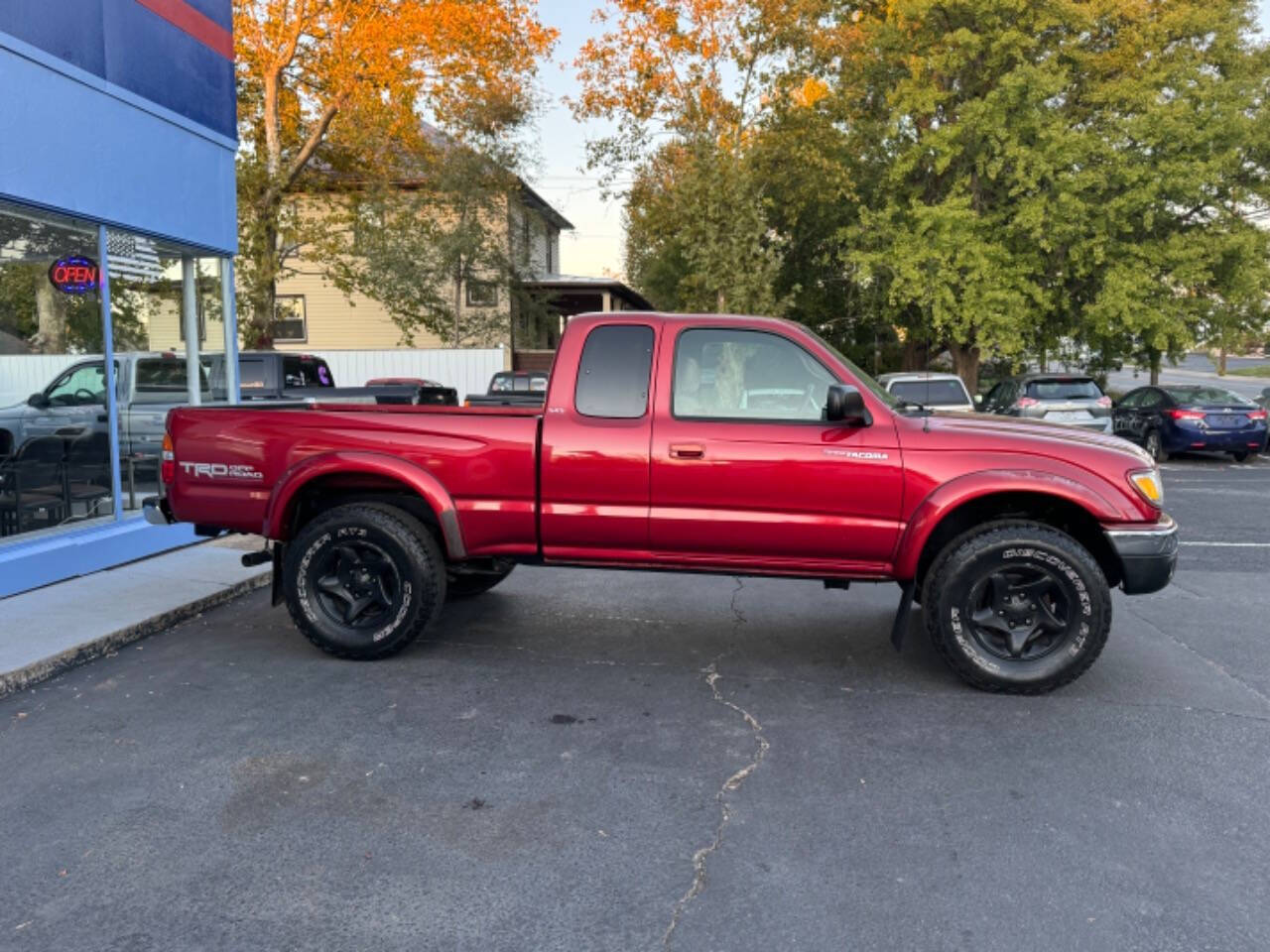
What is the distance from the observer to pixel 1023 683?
4.95 m

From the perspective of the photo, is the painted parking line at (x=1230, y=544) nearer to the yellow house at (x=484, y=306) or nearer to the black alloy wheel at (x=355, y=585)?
the black alloy wheel at (x=355, y=585)

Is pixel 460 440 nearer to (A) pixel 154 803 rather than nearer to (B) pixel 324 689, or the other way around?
(B) pixel 324 689

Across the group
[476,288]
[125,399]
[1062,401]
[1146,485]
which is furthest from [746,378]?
[476,288]

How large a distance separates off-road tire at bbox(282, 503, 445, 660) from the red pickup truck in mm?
13

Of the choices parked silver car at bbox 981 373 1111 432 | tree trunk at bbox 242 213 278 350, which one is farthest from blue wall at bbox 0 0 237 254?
tree trunk at bbox 242 213 278 350

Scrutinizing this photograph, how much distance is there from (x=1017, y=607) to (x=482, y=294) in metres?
24.6

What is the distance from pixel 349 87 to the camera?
22438 millimetres

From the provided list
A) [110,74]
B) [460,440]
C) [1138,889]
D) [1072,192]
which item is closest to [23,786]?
[460,440]

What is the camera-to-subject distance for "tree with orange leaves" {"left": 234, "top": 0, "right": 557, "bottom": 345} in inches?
874

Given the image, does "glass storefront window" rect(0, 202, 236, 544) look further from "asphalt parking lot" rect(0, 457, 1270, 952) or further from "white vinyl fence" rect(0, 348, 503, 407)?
"white vinyl fence" rect(0, 348, 503, 407)

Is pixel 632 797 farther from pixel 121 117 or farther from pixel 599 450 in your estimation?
pixel 121 117

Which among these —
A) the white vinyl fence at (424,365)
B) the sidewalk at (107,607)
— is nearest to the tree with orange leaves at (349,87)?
the white vinyl fence at (424,365)

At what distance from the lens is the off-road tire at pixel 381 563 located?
212 inches

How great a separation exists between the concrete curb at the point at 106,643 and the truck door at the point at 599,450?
274 cm
